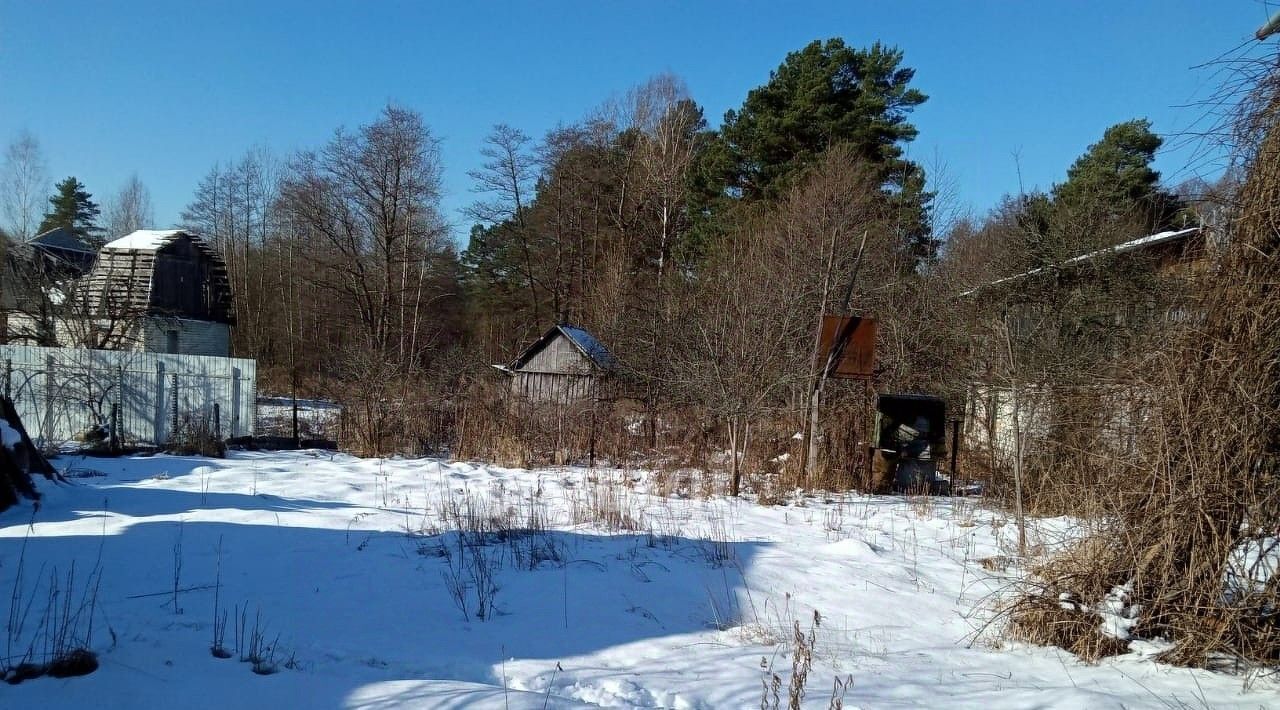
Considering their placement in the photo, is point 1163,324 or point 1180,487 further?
point 1163,324

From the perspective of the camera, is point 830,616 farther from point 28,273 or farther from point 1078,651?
point 28,273

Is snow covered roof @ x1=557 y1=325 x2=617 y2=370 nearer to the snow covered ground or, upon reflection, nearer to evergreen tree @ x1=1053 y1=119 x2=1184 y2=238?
the snow covered ground

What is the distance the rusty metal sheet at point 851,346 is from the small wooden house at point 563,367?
19.7 ft

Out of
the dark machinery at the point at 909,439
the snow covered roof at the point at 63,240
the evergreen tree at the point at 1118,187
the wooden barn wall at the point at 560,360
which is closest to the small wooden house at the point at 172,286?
the snow covered roof at the point at 63,240

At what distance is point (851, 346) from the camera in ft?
40.2

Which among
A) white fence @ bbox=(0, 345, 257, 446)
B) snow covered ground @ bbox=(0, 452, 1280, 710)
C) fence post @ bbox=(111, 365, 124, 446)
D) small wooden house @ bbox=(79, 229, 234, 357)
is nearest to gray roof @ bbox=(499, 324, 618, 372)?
white fence @ bbox=(0, 345, 257, 446)

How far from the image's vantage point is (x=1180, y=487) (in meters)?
4.83

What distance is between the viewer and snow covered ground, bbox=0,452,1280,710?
13.9 feet

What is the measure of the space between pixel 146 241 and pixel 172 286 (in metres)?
1.94

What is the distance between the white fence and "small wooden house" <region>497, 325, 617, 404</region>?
20.5 ft

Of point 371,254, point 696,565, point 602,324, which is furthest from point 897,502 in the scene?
point 371,254

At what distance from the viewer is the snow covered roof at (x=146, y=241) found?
29781 mm

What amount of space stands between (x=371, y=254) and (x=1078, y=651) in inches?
1306

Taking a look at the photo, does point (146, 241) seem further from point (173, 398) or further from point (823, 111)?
point (823, 111)
